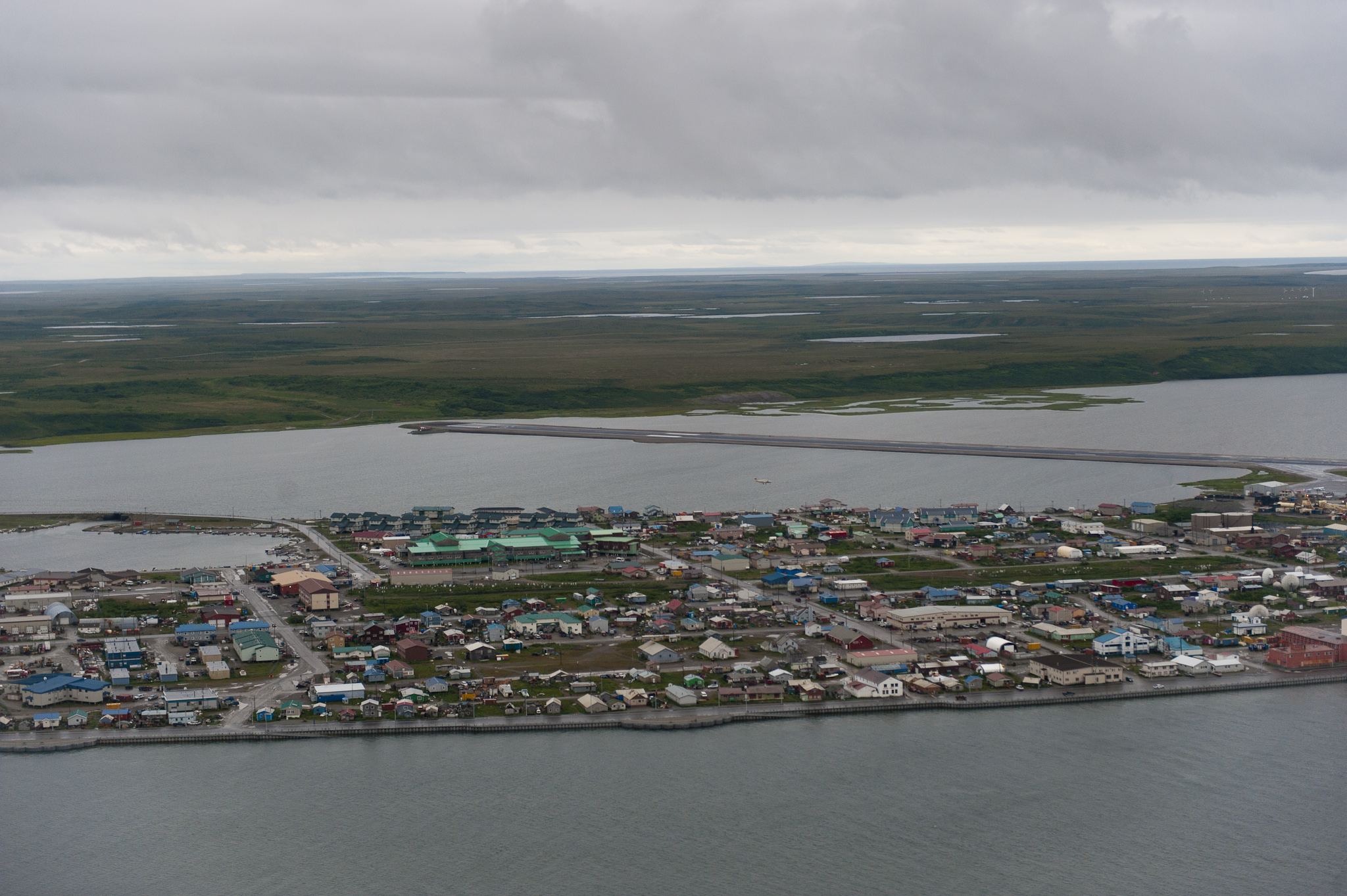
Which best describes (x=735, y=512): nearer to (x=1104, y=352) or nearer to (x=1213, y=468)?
(x=1213, y=468)

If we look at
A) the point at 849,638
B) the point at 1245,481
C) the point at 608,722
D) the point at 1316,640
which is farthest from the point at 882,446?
the point at 608,722

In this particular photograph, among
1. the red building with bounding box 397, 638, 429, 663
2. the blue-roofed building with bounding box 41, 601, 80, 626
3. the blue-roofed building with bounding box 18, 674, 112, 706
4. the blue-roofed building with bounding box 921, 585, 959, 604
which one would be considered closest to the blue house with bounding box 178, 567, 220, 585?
the blue-roofed building with bounding box 41, 601, 80, 626

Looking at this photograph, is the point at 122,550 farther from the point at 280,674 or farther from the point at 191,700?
the point at 191,700

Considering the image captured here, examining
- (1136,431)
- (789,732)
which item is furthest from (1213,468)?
(789,732)

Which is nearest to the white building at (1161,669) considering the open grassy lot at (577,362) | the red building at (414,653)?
the red building at (414,653)

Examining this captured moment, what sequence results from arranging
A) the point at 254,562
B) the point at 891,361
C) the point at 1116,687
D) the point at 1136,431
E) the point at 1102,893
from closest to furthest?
the point at 1102,893, the point at 1116,687, the point at 254,562, the point at 1136,431, the point at 891,361

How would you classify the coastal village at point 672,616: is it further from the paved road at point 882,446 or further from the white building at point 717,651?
the paved road at point 882,446
